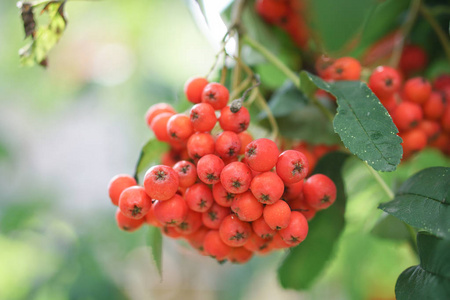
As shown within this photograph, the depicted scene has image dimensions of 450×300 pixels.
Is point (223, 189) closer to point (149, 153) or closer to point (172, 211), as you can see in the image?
point (172, 211)

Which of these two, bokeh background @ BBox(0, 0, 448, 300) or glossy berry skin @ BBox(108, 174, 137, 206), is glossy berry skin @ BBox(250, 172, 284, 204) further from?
bokeh background @ BBox(0, 0, 448, 300)

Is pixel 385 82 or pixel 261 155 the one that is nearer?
pixel 261 155

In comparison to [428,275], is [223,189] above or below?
above

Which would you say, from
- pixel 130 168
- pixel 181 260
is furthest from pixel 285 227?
pixel 181 260

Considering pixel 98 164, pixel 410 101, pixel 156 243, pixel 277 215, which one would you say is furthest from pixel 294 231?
pixel 98 164

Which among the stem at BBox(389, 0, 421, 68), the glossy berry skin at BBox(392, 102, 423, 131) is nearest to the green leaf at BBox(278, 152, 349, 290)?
the glossy berry skin at BBox(392, 102, 423, 131)

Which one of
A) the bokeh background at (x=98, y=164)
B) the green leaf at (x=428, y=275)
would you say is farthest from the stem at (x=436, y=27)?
the green leaf at (x=428, y=275)

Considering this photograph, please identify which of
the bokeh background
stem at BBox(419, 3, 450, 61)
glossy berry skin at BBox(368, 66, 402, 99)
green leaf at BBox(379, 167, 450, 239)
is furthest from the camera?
the bokeh background
